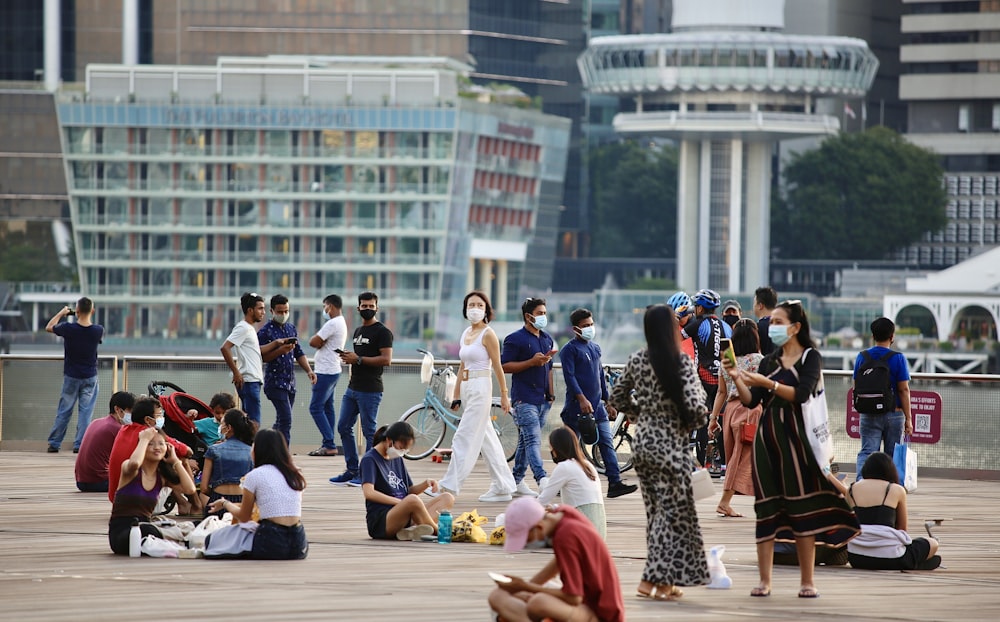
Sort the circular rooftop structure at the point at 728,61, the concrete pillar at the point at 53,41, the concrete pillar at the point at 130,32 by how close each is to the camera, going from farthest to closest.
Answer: the concrete pillar at the point at 53,41
the concrete pillar at the point at 130,32
the circular rooftop structure at the point at 728,61

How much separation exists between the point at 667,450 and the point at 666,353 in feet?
1.96

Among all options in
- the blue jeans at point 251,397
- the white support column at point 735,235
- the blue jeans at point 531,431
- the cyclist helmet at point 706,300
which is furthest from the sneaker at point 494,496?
the white support column at point 735,235

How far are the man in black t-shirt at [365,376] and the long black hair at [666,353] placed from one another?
6.78 metres

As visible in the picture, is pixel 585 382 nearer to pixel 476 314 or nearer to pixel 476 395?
pixel 476 395

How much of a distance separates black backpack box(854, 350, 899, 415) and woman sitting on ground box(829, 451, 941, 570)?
128 inches

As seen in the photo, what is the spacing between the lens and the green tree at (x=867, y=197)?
405 feet

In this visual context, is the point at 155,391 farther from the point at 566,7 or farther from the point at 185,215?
the point at 566,7

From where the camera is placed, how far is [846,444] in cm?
2047

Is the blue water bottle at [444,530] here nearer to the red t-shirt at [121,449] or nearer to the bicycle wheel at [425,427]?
the red t-shirt at [121,449]

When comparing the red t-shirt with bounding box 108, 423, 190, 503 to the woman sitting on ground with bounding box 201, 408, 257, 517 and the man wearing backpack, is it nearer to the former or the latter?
the woman sitting on ground with bounding box 201, 408, 257, 517

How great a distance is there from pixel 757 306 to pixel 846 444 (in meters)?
4.64

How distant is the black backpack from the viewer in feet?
51.2

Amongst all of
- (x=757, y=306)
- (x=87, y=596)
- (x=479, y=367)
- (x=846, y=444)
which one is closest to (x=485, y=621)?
(x=87, y=596)

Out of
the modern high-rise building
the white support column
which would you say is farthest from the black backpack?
the white support column
